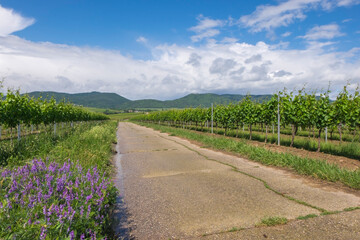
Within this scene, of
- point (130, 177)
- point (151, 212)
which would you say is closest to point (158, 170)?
point (130, 177)

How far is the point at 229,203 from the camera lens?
14.6 ft

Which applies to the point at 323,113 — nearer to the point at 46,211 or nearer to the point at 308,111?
the point at 308,111

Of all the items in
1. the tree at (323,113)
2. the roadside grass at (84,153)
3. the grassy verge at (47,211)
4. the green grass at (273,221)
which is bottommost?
the green grass at (273,221)

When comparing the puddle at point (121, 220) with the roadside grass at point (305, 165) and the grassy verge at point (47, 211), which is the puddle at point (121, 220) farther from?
the roadside grass at point (305, 165)

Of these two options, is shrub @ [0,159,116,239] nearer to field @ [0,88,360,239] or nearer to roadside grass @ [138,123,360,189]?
field @ [0,88,360,239]

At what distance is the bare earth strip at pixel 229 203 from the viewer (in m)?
3.36

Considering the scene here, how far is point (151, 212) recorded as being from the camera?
13.4 feet

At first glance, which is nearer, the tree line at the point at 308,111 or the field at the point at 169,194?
the field at the point at 169,194

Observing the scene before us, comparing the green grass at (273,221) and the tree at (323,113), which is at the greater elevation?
the tree at (323,113)

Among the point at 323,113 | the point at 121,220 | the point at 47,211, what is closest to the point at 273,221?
the point at 121,220

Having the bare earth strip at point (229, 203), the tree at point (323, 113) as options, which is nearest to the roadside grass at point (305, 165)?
the bare earth strip at point (229, 203)

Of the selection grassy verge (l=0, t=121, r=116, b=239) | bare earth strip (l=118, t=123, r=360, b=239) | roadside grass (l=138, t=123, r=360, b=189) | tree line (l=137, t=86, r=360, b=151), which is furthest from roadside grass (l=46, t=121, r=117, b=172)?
tree line (l=137, t=86, r=360, b=151)

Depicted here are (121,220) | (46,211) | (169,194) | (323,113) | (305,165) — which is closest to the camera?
(46,211)

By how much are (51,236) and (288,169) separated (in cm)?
703
